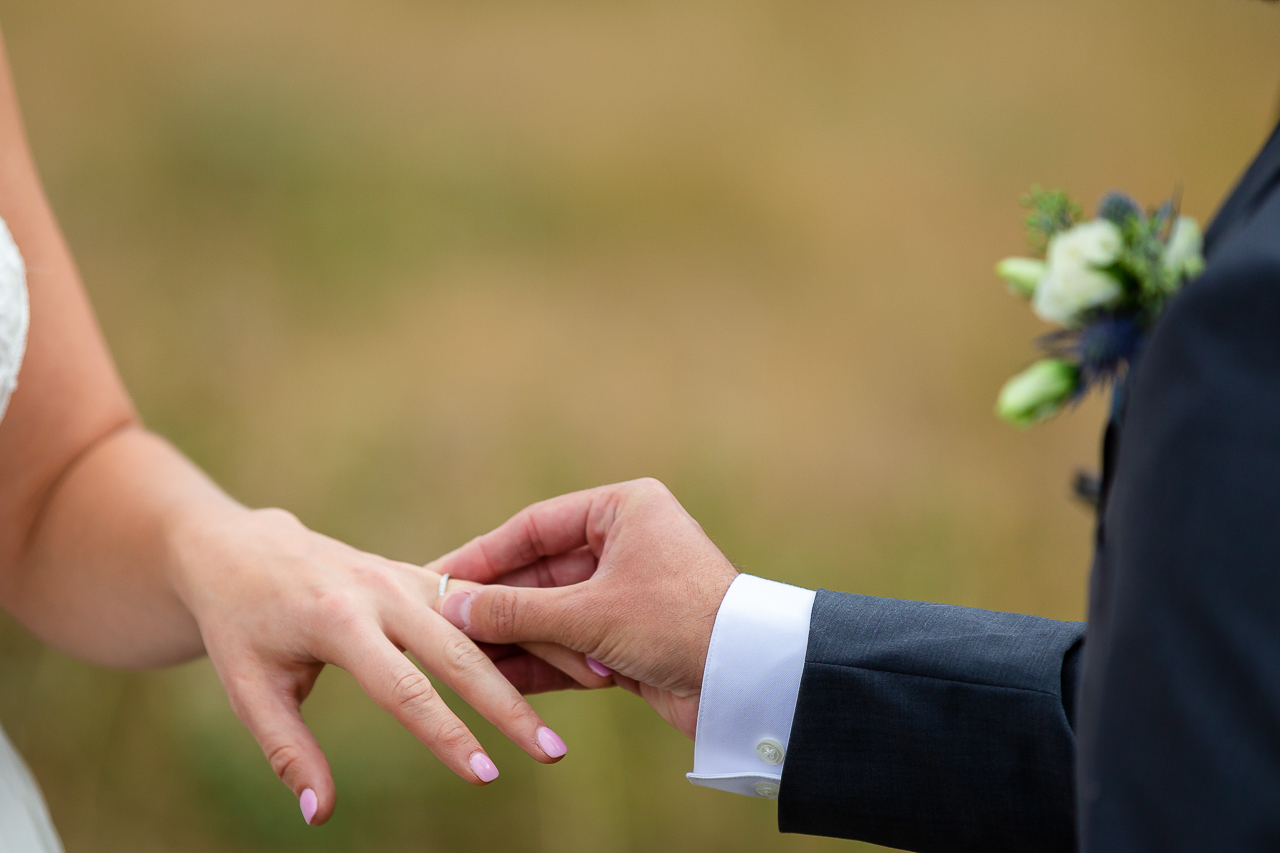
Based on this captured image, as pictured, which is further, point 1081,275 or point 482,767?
point 482,767

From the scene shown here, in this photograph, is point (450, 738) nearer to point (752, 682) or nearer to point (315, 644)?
point (315, 644)

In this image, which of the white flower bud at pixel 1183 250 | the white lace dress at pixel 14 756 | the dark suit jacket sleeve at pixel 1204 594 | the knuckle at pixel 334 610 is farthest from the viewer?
the knuckle at pixel 334 610

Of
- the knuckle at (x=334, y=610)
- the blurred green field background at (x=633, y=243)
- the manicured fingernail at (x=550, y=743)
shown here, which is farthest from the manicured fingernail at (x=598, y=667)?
the blurred green field background at (x=633, y=243)

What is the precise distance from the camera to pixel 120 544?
0.94 m

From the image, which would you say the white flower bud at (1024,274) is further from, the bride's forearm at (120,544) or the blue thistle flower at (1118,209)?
the bride's forearm at (120,544)

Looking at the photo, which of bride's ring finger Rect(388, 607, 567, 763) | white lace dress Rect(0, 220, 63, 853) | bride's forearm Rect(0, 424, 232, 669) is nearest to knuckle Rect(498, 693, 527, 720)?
bride's ring finger Rect(388, 607, 567, 763)

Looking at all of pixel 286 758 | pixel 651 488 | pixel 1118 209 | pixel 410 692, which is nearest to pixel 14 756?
pixel 286 758

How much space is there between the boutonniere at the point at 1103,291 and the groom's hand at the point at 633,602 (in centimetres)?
36

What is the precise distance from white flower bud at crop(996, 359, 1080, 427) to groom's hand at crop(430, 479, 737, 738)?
13.8 inches

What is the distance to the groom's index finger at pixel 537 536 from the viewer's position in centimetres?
97

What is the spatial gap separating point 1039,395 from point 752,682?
1.29 ft

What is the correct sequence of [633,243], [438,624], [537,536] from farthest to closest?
[633,243] → [537,536] → [438,624]

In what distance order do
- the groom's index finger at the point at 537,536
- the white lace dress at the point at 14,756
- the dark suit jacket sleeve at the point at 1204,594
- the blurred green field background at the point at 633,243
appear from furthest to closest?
1. the blurred green field background at the point at 633,243
2. the groom's index finger at the point at 537,536
3. the white lace dress at the point at 14,756
4. the dark suit jacket sleeve at the point at 1204,594

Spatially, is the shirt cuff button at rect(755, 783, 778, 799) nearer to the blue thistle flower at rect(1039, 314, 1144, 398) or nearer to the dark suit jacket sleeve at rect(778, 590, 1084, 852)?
the dark suit jacket sleeve at rect(778, 590, 1084, 852)
